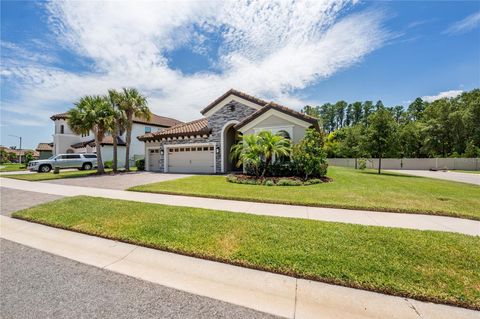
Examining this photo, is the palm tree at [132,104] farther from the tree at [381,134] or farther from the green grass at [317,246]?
the tree at [381,134]

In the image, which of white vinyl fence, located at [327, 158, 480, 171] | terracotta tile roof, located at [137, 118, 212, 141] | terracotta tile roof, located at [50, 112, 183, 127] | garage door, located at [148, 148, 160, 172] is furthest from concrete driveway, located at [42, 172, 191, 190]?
→ white vinyl fence, located at [327, 158, 480, 171]

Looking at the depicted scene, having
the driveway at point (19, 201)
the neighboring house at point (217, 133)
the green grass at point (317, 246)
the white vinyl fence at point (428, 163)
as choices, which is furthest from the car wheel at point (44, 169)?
the white vinyl fence at point (428, 163)

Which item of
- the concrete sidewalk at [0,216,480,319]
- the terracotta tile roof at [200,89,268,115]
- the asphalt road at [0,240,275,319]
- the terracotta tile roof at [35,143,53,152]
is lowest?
the asphalt road at [0,240,275,319]

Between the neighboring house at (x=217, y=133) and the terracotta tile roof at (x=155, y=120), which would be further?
the terracotta tile roof at (x=155, y=120)

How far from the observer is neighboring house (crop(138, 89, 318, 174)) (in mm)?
14602

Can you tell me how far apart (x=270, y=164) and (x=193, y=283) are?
11.3 m

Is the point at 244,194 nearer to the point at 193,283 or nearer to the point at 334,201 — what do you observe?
the point at 334,201

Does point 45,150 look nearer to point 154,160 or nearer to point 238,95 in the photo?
point 154,160

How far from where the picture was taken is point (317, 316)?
8.33 ft

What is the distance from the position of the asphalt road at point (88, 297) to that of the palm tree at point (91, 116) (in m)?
17.4

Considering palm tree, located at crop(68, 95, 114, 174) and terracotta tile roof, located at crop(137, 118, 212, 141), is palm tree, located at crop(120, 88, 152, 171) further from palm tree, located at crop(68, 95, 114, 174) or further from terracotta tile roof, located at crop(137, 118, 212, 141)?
terracotta tile roof, located at crop(137, 118, 212, 141)

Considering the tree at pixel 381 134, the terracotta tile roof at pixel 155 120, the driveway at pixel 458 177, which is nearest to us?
the driveway at pixel 458 177

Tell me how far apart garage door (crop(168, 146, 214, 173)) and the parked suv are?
1096 cm

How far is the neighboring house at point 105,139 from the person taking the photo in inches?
1148
